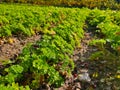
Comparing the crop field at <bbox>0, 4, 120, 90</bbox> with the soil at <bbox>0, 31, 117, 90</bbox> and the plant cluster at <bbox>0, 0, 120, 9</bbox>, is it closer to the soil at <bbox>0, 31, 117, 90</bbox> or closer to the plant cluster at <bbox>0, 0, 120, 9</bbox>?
the soil at <bbox>0, 31, 117, 90</bbox>

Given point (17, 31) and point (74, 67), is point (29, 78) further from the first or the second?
point (17, 31)

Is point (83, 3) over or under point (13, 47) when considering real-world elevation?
under

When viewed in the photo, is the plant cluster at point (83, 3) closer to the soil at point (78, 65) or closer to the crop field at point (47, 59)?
the crop field at point (47, 59)

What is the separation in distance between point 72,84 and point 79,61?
63.2 inches

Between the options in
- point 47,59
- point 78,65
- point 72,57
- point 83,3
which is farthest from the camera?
point 83,3

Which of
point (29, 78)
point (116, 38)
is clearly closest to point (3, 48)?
point (29, 78)

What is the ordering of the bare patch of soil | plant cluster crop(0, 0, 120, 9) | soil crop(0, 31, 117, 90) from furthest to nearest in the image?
plant cluster crop(0, 0, 120, 9) → the bare patch of soil → soil crop(0, 31, 117, 90)

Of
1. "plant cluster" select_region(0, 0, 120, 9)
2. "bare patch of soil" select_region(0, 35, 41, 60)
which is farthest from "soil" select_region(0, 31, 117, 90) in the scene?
"plant cluster" select_region(0, 0, 120, 9)

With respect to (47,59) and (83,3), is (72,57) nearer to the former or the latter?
Result: (47,59)

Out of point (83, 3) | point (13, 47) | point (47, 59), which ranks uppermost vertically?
point (47, 59)

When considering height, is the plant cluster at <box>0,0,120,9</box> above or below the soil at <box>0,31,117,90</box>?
below

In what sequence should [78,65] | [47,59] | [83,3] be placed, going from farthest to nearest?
[83,3] < [78,65] < [47,59]

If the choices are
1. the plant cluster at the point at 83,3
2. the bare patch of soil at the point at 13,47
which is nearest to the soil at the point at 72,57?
the bare patch of soil at the point at 13,47

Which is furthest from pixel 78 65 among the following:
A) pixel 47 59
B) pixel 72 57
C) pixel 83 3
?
pixel 83 3
